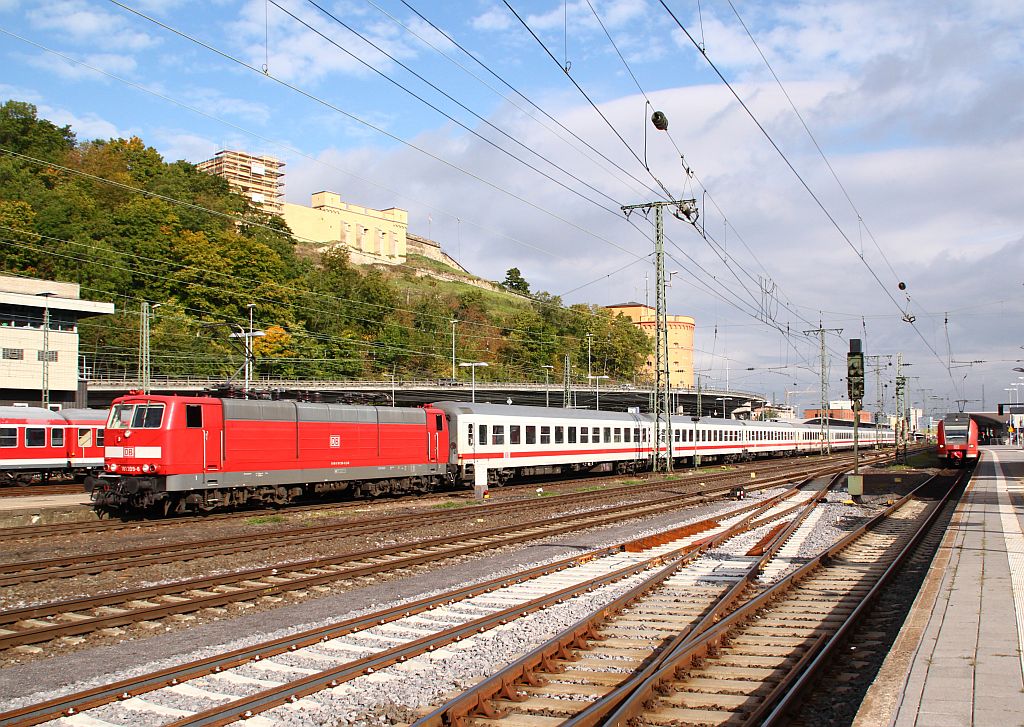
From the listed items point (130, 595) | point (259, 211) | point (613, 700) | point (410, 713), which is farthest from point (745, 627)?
point (259, 211)

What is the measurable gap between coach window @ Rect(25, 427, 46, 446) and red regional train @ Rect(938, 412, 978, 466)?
4902 cm

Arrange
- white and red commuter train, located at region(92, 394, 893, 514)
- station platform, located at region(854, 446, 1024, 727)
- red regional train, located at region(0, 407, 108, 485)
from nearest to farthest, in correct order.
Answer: station platform, located at region(854, 446, 1024, 727), white and red commuter train, located at region(92, 394, 893, 514), red regional train, located at region(0, 407, 108, 485)

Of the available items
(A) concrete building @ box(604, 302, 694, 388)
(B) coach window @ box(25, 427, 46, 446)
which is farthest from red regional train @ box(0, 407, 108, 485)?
(A) concrete building @ box(604, 302, 694, 388)

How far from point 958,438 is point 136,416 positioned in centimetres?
4685

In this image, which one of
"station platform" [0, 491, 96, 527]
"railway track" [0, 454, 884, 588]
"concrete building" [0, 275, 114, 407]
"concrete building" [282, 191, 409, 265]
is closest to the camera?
"railway track" [0, 454, 884, 588]

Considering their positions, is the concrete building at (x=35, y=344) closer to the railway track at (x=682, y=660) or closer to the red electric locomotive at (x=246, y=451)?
the red electric locomotive at (x=246, y=451)

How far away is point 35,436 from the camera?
36.3 metres

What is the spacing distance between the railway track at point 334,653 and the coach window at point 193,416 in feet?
38.8

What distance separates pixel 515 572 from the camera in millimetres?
15164

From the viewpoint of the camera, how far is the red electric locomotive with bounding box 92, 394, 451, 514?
22.2 metres

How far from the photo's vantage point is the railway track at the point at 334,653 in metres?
7.73

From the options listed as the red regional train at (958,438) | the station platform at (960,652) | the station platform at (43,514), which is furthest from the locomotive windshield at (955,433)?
the station platform at (43,514)

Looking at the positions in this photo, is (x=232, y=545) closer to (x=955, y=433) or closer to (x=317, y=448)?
(x=317, y=448)

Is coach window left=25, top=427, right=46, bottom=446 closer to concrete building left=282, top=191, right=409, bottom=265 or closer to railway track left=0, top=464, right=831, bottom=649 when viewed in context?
railway track left=0, top=464, right=831, bottom=649
